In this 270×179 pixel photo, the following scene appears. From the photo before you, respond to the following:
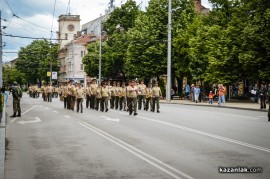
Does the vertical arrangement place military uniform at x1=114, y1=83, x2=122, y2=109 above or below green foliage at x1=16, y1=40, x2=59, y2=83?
below

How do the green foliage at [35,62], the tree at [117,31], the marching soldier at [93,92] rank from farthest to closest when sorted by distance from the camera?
1. the green foliage at [35,62]
2. the tree at [117,31]
3. the marching soldier at [93,92]

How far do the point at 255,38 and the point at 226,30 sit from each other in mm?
4863

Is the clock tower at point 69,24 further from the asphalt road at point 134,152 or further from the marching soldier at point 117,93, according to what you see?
the asphalt road at point 134,152

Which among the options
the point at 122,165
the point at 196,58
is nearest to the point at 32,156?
the point at 122,165

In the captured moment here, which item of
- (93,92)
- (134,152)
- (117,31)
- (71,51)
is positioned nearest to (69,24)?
(71,51)

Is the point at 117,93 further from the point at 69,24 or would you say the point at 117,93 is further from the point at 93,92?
the point at 69,24

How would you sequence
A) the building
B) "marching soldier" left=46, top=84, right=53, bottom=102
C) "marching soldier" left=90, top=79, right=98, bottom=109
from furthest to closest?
the building → "marching soldier" left=46, top=84, right=53, bottom=102 → "marching soldier" left=90, top=79, right=98, bottom=109

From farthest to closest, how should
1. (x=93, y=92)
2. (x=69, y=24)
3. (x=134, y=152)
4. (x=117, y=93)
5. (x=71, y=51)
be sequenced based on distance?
(x=69, y=24)
(x=71, y=51)
(x=117, y=93)
(x=93, y=92)
(x=134, y=152)

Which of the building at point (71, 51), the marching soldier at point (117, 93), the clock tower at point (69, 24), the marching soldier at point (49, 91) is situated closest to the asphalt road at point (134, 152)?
the marching soldier at point (117, 93)

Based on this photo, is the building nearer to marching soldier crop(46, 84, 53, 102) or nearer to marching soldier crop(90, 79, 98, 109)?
marching soldier crop(46, 84, 53, 102)

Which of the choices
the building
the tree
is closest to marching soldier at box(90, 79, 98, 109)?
the tree

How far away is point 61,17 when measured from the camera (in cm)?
13075

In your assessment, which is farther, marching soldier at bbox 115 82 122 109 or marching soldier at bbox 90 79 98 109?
marching soldier at bbox 115 82 122 109

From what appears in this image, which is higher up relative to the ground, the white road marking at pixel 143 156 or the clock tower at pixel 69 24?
the clock tower at pixel 69 24
